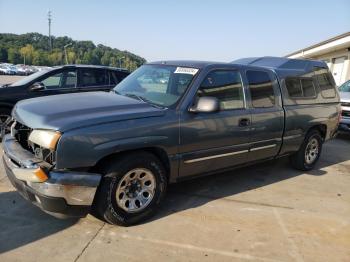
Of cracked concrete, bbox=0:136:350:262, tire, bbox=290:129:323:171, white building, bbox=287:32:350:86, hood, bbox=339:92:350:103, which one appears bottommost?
cracked concrete, bbox=0:136:350:262

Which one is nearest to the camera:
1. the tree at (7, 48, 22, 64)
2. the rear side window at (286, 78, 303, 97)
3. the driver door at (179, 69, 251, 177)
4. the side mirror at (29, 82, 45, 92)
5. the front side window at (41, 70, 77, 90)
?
the driver door at (179, 69, 251, 177)

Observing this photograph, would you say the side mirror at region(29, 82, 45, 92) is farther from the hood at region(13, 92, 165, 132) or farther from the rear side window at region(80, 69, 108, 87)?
the hood at region(13, 92, 165, 132)

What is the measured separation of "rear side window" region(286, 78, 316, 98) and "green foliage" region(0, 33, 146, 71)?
280 feet

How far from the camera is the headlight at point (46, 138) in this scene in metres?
3.39

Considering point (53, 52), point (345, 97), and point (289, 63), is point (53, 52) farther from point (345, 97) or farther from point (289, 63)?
→ point (289, 63)

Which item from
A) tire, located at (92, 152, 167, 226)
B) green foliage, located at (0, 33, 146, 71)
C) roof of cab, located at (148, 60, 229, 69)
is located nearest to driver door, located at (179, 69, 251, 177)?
roof of cab, located at (148, 60, 229, 69)

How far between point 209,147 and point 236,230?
3.44ft

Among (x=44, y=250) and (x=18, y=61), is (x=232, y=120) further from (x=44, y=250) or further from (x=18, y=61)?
(x=18, y=61)

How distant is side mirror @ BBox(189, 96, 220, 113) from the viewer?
4230 mm

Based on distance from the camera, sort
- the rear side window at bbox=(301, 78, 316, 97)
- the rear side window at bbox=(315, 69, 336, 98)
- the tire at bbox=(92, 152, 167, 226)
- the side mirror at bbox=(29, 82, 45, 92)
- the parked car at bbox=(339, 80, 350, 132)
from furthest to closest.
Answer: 1. the parked car at bbox=(339, 80, 350, 132)
2. the side mirror at bbox=(29, 82, 45, 92)
3. the rear side window at bbox=(315, 69, 336, 98)
4. the rear side window at bbox=(301, 78, 316, 97)
5. the tire at bbox=(92, 152, 167, 226)

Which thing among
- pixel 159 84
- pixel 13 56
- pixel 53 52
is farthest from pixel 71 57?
pixel 159 84

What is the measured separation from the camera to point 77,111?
3797mm

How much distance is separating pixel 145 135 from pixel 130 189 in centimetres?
61

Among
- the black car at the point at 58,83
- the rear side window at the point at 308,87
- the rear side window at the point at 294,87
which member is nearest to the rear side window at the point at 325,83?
the rear side window at the point at 308,87
